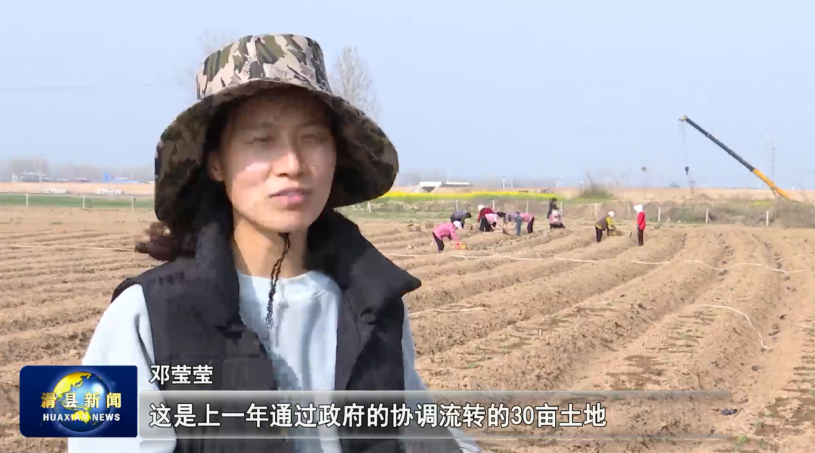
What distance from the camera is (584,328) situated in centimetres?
749

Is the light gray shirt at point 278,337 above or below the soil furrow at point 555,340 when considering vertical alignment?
above

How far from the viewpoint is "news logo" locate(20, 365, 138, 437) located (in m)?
1.20

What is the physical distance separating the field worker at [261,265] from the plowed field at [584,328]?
Result: 3323 millimetres

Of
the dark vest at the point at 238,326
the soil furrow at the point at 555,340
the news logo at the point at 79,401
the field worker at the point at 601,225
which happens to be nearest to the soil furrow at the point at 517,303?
the soil furrow at the point at 555,340

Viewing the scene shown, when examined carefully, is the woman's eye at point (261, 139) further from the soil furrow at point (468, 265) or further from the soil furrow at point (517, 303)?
the soil furrow at point (468, 265)

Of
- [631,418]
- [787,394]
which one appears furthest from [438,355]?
[787,394]

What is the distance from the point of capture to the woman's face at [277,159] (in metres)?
1.24

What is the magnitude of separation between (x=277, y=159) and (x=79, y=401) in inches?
24.5

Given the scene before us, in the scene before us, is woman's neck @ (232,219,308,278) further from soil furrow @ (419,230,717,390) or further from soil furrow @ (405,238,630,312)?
soil furrow @ (405,238,630,312)

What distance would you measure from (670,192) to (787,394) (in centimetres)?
4868

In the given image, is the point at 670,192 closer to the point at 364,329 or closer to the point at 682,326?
the point at 682,326

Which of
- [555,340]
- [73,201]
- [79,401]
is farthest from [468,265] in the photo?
[73,201]

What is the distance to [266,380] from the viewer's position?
1.21 metres

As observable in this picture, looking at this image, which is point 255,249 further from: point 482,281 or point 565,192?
point 565,192
